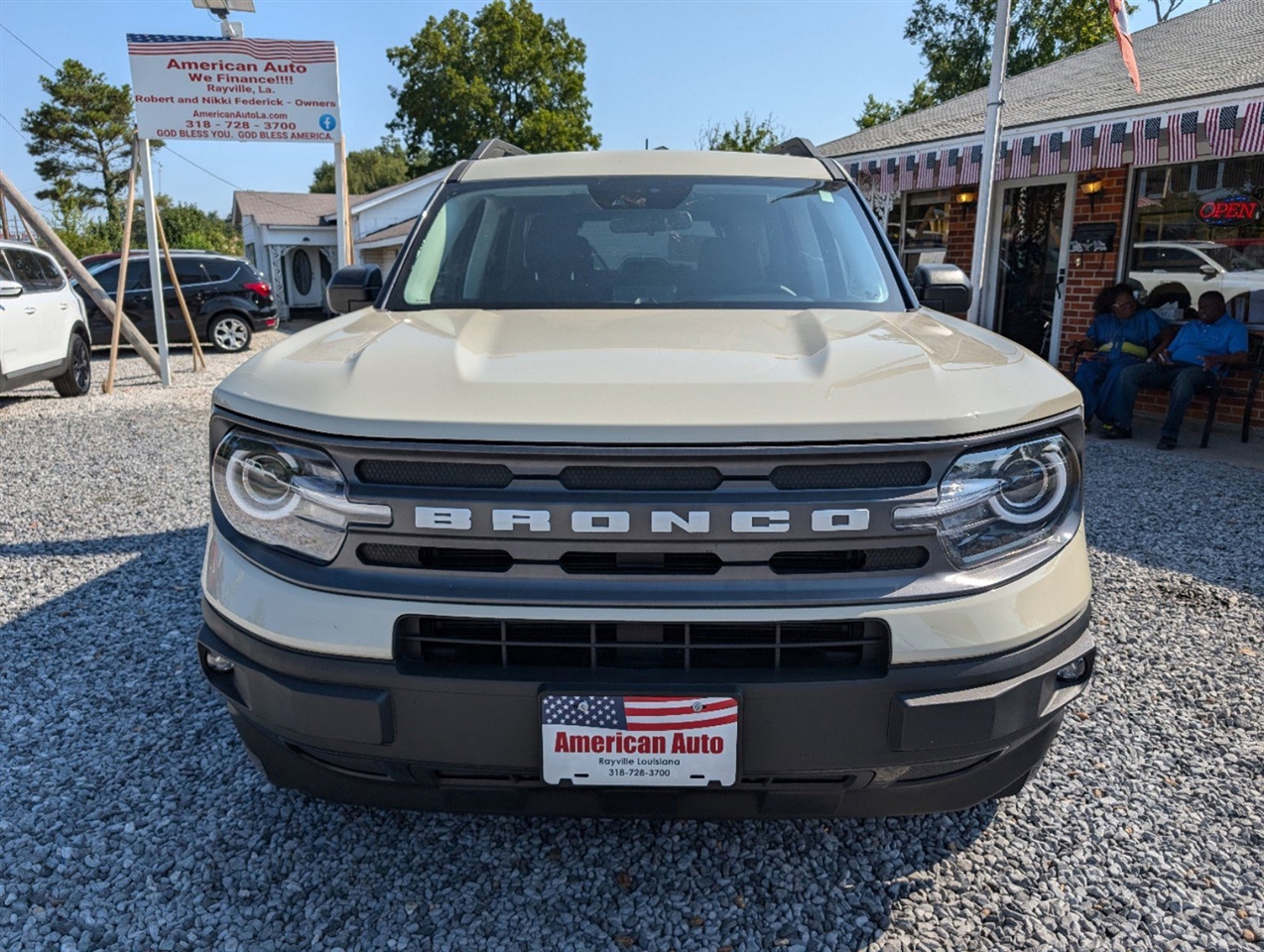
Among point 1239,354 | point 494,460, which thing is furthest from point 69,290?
point 1239,354

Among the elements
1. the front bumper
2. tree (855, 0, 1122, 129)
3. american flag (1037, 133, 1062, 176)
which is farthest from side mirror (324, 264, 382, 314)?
tree (855, 0, 1122, 129)

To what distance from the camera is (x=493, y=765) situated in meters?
1.77

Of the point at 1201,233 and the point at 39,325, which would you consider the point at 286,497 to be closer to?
the point at 1201,233

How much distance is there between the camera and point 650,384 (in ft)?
6.06

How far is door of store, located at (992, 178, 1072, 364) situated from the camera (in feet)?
33.8

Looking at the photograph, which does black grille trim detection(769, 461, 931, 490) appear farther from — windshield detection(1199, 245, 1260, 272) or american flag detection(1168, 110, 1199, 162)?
windshield detection(1199, 245, 1260, 272)

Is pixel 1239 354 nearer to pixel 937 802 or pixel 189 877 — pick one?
pixel 937 802

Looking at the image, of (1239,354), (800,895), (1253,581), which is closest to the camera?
(800,895)

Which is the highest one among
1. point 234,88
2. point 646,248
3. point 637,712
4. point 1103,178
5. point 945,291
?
point 234,88

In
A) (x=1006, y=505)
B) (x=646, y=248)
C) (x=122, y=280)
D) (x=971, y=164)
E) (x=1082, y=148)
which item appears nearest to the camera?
(x=1006, y=505)

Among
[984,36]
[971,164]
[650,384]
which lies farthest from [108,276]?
[984,36]

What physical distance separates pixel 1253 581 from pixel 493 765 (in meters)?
4.34

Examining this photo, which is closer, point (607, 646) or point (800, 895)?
point (607, 646)

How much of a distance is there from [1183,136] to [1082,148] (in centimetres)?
95
